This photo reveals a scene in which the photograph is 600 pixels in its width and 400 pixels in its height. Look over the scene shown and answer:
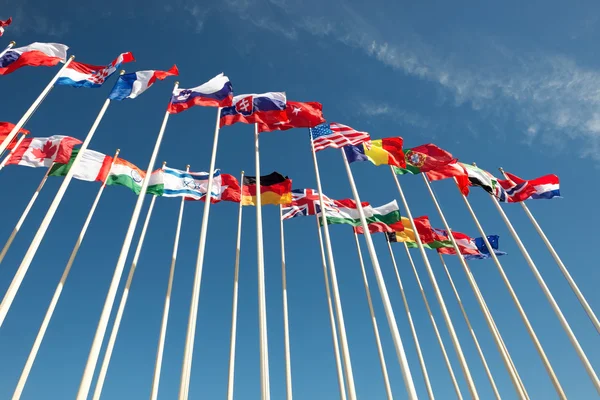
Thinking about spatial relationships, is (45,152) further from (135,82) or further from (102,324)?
(102,324)

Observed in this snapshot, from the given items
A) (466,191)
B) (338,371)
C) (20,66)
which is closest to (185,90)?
(20,66)

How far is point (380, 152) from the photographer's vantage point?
20156 millimetres

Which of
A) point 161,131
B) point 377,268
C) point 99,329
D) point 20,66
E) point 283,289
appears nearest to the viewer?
point 99,329

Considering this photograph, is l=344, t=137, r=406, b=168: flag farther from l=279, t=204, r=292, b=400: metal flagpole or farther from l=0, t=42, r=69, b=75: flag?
l=0, t=42, r=69, b=75: flag

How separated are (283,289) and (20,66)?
14.5 m

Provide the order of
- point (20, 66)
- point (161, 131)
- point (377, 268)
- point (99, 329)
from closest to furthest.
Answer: point (99, 329) → point (377, 268) → point (161, 131) → point (20, 66)

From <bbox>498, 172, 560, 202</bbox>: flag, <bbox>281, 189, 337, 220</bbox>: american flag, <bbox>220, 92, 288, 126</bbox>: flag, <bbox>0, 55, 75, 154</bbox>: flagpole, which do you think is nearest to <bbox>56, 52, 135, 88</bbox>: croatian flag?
<bbox>0, 55, 75, 154</bbox>: flagpole

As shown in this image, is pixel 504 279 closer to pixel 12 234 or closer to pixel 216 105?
pixel 216 105

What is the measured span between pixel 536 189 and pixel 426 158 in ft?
22.2

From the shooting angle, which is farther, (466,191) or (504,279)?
(466,191)

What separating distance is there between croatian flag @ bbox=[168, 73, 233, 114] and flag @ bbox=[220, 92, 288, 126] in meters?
1.11

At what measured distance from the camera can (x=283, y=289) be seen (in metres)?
18.1

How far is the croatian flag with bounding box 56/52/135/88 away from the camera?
16906mm

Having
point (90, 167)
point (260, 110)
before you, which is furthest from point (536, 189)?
point (90, 167)
